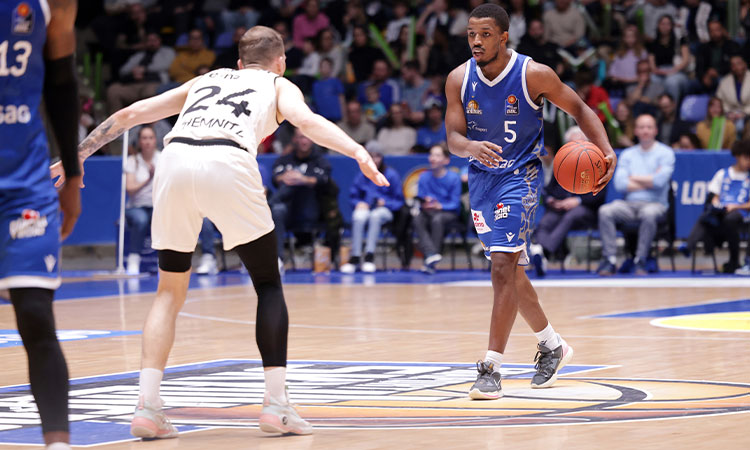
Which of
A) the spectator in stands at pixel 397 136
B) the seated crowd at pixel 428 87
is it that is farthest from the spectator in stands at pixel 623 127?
the spectator in stands at pixel 397 136

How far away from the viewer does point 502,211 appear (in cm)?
693

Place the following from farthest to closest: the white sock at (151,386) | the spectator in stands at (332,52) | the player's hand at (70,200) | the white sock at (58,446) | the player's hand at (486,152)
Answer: the spectator in stands at (332,52)
the player's hand at (486,152)
the white sock at (151,386)
the player's hand at (70,200)
the white sock at (58,446)

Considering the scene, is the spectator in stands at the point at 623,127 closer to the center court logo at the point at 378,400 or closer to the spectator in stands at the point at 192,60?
the spectator in stands at the point at 192,60

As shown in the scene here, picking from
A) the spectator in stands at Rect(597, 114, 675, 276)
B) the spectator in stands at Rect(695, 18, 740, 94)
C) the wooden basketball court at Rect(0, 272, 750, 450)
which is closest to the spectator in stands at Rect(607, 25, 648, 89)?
the spectator in stands at Rect(695, 18, 740, 94)

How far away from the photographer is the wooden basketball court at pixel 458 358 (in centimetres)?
529

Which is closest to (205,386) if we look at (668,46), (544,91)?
(544,91)

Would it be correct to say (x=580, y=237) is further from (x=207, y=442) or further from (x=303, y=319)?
(x=207, y=442)

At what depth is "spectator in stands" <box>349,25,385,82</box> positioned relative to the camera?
68.6 ft

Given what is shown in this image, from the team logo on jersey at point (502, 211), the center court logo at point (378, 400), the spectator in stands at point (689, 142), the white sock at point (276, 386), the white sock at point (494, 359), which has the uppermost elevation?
the spectator in stands at point (689, 142)

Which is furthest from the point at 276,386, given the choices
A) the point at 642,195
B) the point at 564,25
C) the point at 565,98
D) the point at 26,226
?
the point at 564,25

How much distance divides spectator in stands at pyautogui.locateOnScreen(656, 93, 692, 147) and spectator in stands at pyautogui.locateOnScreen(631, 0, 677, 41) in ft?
8.09

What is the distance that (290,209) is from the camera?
1675 cm

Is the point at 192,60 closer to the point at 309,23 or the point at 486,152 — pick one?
the point at 309,23

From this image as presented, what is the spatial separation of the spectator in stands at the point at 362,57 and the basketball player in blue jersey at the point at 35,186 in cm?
1673
